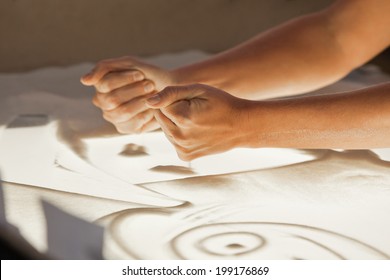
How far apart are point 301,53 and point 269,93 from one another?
0.07 m

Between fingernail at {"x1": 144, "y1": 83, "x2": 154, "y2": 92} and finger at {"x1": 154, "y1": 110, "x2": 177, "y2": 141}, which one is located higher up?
fingernail at {"x1": 144, "y1": 83, "x2": 154, "y2": 92}

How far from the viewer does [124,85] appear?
850mm

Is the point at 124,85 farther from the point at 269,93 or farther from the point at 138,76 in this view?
the point at 269,93

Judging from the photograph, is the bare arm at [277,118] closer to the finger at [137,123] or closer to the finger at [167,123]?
the finger at [167,123]

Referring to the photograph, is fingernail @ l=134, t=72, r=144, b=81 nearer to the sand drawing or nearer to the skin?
the skin

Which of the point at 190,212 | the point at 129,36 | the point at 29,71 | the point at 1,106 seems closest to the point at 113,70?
the point at 190,212

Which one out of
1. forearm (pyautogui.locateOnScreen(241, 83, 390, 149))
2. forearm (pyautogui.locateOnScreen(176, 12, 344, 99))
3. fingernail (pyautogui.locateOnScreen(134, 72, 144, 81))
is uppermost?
forearm (pyautogui.locateOnScreen(176, 12, 344, 99))

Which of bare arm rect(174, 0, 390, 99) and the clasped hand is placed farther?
bare arm rect(174, 0, 390, 99)

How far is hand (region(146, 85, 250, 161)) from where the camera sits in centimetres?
71

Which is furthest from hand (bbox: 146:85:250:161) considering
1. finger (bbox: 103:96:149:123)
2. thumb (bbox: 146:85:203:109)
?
finger (bbox: 103:96:149:123)

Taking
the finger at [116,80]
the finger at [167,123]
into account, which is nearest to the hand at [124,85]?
the finger at [116,80]

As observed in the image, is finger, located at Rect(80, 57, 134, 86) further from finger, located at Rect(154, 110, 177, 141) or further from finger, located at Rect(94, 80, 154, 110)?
finger, located at Rect(154, 110, 177, 141)

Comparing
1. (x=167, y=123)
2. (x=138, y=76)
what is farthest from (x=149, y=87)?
(x=167, y=123)

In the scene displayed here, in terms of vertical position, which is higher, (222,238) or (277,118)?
(277,118)
